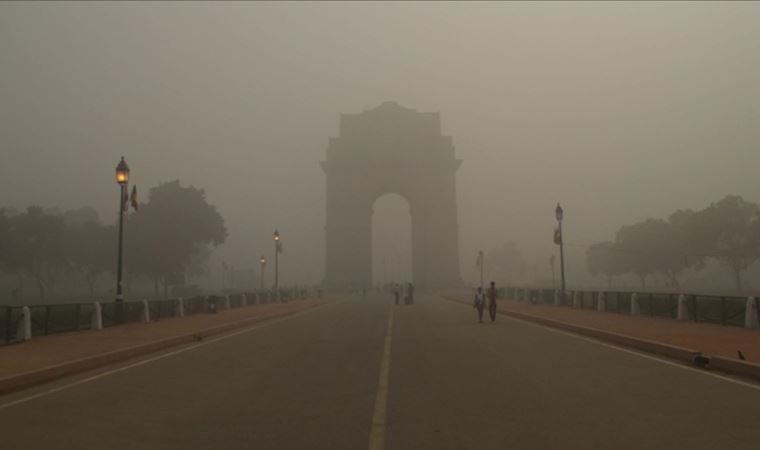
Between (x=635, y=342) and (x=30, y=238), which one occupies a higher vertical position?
(x=30, y=238)

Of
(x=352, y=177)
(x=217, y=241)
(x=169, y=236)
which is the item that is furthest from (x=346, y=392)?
(x=352, y=177)

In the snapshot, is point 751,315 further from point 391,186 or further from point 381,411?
point 391,186

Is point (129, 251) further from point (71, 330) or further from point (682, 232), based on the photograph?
point (682, 232)

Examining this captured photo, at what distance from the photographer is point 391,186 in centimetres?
9038

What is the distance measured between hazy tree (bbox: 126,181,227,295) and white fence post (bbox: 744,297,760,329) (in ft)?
186

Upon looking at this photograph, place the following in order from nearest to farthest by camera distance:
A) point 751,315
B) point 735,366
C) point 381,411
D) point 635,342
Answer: point 381,411 < point 735,366 < point 635,342 < point 751,315

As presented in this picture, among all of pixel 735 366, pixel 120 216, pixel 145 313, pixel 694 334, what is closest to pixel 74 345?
pixel 120 216

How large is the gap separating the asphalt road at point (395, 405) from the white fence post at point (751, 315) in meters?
5.70

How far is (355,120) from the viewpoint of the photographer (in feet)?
302

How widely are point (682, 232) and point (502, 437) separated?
68.0 meters

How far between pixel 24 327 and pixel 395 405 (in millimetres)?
11250

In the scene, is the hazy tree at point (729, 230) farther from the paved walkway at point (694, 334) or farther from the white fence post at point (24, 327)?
the white fence post at point (24, 327)

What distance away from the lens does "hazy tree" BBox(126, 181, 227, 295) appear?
2559 inches

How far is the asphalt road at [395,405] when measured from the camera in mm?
5898
